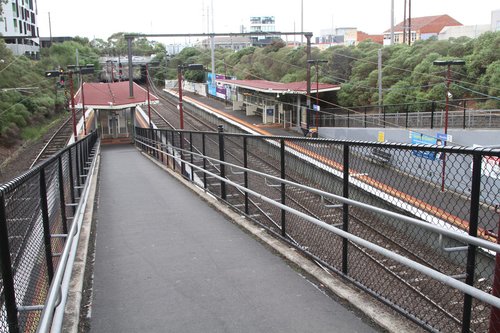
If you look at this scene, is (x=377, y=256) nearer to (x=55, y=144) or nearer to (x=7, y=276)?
(x=7, y=276)

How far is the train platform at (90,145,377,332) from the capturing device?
13.5 ft

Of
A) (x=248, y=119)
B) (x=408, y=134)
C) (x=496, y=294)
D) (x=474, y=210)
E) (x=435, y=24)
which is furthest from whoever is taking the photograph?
(x=435, y=24)

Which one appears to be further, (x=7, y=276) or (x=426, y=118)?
(x=426, y=118)

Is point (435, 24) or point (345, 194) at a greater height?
point (435, 24)

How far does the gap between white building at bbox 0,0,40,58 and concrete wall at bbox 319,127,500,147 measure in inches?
1948

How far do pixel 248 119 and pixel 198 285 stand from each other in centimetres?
3887

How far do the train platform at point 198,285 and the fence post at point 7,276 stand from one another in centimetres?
137

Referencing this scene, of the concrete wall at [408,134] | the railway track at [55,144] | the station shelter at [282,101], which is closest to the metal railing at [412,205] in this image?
the concrete wall at [408,134]

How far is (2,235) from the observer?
2648 mm

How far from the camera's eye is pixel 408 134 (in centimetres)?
2423

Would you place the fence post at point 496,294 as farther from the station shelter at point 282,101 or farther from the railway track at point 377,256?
the station shelter at point 282,101

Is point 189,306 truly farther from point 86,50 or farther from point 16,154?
point 86,50

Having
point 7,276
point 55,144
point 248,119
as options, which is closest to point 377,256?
point 7,276

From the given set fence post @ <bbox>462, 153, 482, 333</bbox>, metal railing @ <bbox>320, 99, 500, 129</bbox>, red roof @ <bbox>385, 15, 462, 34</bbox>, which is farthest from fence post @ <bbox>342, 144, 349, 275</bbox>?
red roof @ <bbox>385, 15, 462, 34</bbox>
